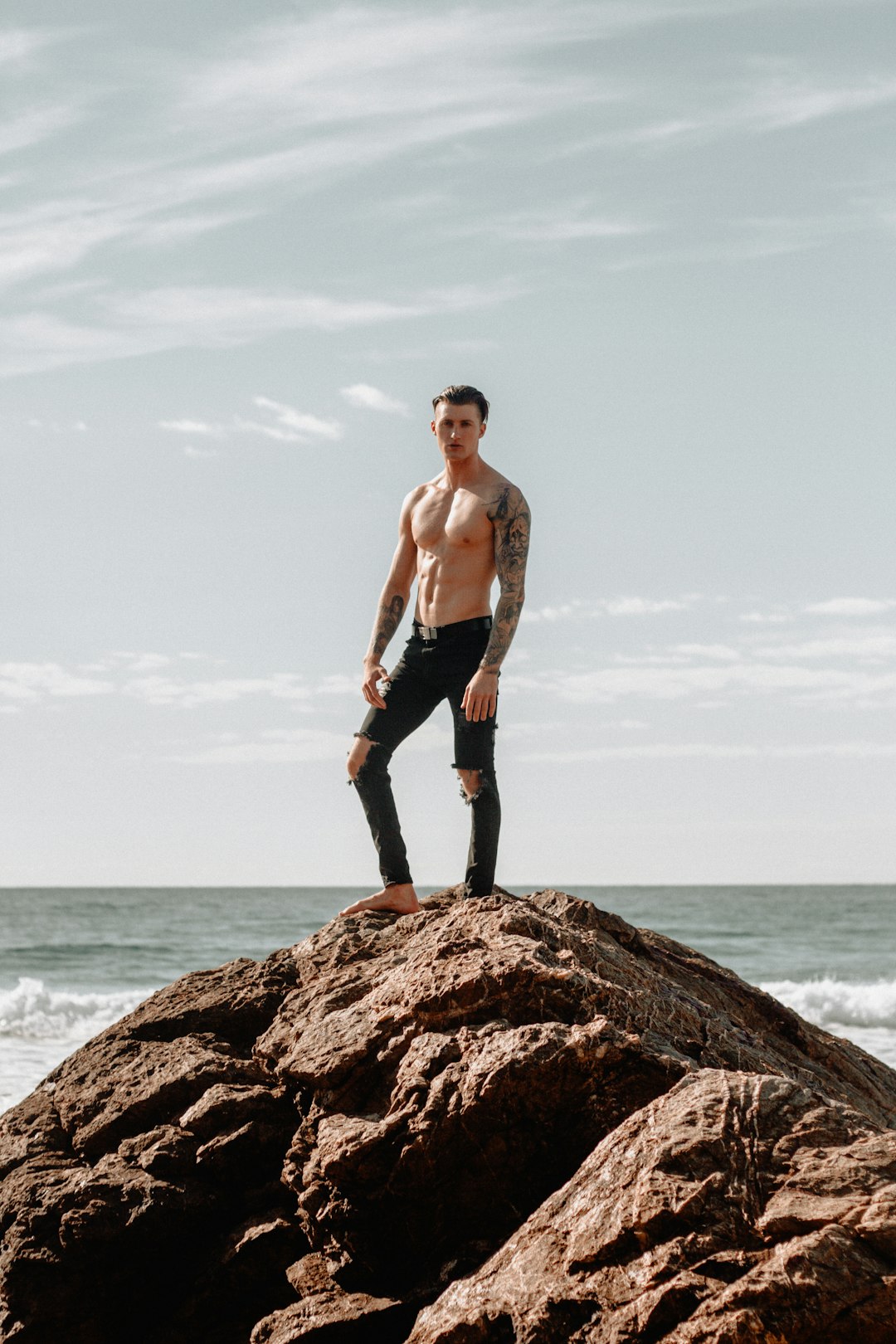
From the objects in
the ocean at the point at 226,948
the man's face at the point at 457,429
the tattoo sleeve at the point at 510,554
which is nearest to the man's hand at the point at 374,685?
the tattoo sleeve at the point at 510,554

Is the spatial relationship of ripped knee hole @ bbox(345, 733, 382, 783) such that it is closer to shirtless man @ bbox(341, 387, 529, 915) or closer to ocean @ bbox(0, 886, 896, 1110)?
shirtless man @ bbox(341, 387, 529, 915)

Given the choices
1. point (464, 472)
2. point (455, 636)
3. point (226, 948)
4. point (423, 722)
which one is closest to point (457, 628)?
point (455, 636)

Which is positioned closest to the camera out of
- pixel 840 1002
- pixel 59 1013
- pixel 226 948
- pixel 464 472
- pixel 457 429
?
pixel 457 429

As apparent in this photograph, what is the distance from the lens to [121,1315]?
4656 millimetres

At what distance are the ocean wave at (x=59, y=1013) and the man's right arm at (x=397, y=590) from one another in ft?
36.7

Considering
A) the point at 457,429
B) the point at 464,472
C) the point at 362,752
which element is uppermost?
the point at 457,429

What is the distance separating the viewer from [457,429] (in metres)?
6.60

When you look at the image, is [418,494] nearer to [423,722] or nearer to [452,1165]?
[423,722]

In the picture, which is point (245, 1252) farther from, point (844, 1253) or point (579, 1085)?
point (844, 1253)

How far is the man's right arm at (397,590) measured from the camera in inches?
273

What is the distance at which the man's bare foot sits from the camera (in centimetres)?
649

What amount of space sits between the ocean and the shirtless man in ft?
20.4

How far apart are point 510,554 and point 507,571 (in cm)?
9

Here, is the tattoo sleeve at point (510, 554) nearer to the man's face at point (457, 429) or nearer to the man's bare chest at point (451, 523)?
the man's bare chest at point (451, 523)
